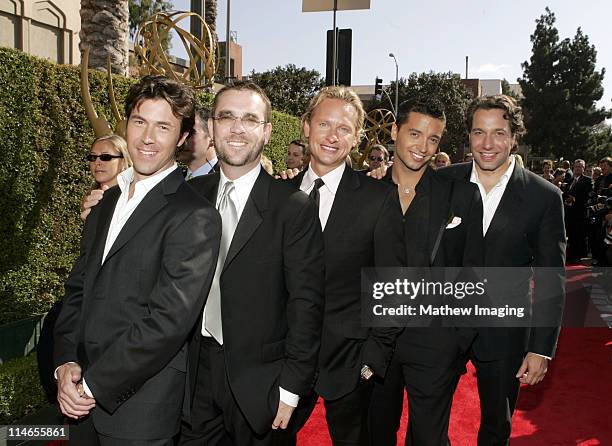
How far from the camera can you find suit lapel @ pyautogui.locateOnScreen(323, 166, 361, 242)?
276 centimetres

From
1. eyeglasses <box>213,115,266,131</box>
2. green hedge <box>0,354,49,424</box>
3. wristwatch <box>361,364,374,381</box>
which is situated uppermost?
eyeglasses <box>213,115,266,131</box>

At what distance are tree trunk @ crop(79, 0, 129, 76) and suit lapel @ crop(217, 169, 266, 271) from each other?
594 cm

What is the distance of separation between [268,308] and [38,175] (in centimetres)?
434

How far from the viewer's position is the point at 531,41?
50.8m

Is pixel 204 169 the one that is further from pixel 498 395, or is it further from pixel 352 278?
pixel 498 395

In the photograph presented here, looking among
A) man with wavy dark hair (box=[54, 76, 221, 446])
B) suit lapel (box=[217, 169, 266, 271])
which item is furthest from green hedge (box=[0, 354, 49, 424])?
suit lapel (box=[217, 169, 266, 271])

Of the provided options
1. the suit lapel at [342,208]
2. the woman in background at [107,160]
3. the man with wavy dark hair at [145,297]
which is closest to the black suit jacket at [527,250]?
the suit lapel at [342,208]

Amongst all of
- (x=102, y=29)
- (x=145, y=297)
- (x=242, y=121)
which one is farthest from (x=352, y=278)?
(x=102, y=29)

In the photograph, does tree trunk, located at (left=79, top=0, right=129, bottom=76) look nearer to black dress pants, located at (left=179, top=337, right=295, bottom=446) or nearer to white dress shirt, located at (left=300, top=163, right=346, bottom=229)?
white dress shirt, located at (left=300, top=163, right=346, bottom=229)

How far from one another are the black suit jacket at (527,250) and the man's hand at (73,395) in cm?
203

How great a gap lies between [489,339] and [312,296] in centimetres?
126

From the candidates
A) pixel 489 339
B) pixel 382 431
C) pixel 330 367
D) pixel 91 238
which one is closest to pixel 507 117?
pixel 489 339

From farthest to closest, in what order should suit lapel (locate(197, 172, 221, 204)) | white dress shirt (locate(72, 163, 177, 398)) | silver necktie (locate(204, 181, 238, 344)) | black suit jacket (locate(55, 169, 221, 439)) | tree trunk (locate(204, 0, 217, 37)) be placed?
tree trunk (locate(204, 0, 217, 37))
suit lapel (locate(197, 172, 221, 204))
silver necktie (locate(204, 181, 238, 344))
white dress shirt (locate(72, 163, 177, 398))
black suit jacket (locate(55, 169, 221, 439))

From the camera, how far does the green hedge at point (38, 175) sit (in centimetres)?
550
